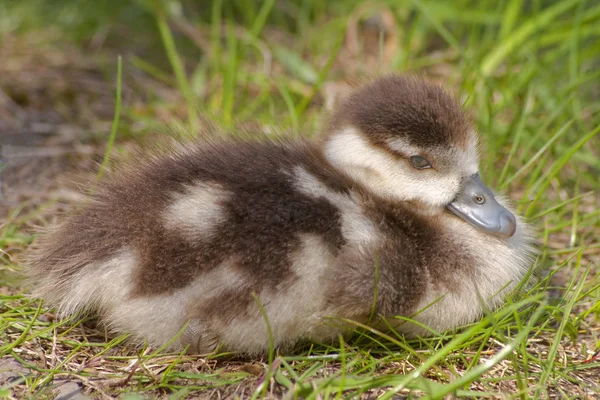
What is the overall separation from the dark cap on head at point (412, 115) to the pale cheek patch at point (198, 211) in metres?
0.39

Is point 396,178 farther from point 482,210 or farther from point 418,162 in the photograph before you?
point 482,210

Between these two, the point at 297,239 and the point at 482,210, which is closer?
the point at 297,239

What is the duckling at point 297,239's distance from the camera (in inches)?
54.7

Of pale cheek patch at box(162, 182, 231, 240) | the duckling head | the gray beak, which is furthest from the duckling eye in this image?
pale cheek patch at box(162, 182, 231, 240)

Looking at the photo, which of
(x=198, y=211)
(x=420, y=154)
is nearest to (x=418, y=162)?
(x=420, y=154)

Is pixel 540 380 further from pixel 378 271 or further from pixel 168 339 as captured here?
pixel 168 339

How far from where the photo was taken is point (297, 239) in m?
1.40

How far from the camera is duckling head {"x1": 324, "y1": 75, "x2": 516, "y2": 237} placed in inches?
61.6

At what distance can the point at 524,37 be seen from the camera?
2.57 metres

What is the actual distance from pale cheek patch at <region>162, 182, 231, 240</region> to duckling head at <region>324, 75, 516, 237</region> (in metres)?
0.36

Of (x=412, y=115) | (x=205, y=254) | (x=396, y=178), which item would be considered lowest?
(x=205, y=254)

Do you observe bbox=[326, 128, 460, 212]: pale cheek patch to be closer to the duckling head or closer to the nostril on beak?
the duckling head

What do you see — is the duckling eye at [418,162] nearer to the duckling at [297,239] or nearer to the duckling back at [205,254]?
the duckling at [297,239]

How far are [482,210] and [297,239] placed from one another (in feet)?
1.56
